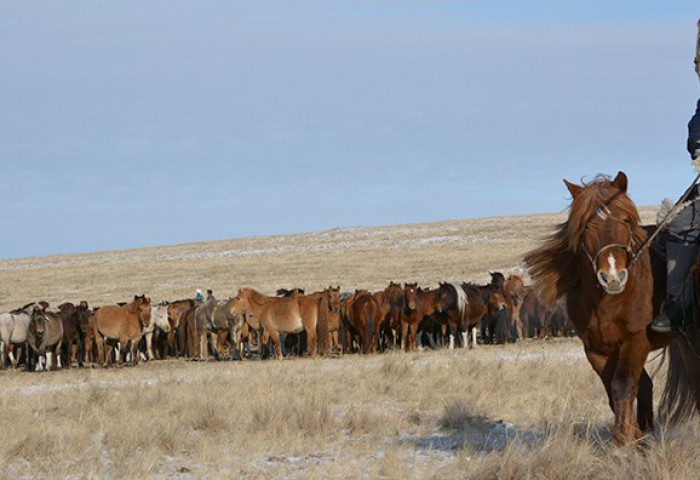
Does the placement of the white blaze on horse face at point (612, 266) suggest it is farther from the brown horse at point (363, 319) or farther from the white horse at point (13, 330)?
the white horse at point (13, 330)

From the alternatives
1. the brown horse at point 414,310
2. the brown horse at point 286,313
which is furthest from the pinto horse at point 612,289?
the brown horse at point 414,310

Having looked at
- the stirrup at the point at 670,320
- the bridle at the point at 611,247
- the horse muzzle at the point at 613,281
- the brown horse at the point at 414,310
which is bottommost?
the brown horse at the point at 414,310

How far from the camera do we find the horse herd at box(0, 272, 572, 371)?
2314cm

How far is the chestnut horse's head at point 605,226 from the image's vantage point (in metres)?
6.64

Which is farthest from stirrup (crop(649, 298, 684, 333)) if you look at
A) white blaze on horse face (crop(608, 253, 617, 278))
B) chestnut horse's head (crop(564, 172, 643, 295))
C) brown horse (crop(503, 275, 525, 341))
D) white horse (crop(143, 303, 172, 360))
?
white horse (crop(143, 303, 172, 360))

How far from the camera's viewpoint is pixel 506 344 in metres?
24.2

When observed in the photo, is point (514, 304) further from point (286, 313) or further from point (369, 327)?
point (286, 313)

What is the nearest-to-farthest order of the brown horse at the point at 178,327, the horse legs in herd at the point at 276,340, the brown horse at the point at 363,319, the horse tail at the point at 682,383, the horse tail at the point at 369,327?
1. the horse tail at the point at 682,383
2. the horse legs in herd at the point at 276,340
3. the horse tail at the point at 369,327
4. the brown horse at the point at 363,319
5. the brown horse at the point at 178,327

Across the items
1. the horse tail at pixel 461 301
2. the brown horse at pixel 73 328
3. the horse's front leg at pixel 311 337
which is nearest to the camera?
the horse's front leg at pixel 311 337

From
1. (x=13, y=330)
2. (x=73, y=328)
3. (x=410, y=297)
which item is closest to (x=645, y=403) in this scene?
(x=410, y=297)

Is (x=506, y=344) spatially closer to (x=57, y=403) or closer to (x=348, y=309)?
(x=348, y=309)

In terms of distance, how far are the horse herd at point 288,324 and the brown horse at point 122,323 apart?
24 millimetres

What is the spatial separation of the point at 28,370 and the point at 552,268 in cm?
1880

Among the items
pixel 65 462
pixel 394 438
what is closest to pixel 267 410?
pixel 394 438
